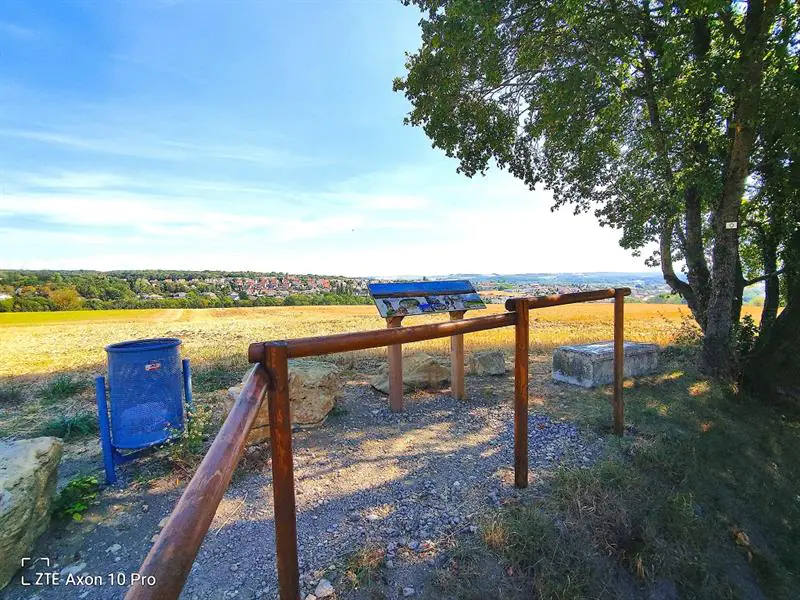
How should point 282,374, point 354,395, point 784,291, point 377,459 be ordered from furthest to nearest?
point 784,291
point 354,395
point 377,459
point 282,374

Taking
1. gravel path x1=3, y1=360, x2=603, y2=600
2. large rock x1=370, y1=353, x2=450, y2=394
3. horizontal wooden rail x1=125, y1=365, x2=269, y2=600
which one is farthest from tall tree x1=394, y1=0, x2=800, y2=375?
horizontal wooden rail x1=125, y1=365, x2=269, y2=600

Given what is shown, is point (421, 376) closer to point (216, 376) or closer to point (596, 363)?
point (596, 363)

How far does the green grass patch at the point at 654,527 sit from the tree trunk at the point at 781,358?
171 cm

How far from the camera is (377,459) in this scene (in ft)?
15.0

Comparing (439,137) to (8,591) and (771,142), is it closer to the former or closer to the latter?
(771,142)

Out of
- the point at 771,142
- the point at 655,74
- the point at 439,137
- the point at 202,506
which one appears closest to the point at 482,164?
the point at 439,137

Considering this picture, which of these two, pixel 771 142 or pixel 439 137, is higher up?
pixel 439 137

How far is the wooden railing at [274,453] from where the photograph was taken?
1.12 meters

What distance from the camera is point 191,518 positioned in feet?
4.02

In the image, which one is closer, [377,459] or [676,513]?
[676,513]

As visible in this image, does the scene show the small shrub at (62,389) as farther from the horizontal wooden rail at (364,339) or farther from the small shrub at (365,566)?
the horizontal wooden rail at (364,339)

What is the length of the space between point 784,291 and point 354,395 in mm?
9392

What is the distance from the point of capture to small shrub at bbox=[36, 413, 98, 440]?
18.0 feet

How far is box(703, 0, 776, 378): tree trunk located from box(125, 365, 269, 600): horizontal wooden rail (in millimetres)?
7866
